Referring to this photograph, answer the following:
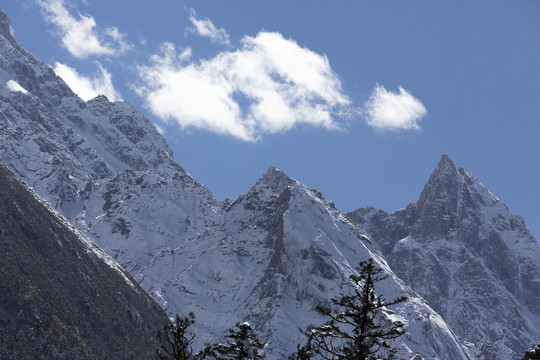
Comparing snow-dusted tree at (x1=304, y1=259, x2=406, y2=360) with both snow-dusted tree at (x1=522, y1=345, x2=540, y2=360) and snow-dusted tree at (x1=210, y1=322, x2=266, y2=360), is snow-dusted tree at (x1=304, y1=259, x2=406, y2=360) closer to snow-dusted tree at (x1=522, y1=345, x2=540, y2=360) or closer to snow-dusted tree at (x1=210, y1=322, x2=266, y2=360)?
snow-dusted tree at (x1=210, y1=322, x2=266, y2=360)

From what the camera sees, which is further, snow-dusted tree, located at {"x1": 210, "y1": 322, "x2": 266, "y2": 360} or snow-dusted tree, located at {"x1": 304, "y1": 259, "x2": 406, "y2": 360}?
snow-dusted tree, located at {"x1": 210, "y1": 322, "x2": 266, "y2": 360}

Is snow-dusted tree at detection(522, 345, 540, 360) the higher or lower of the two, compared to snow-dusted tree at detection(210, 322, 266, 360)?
higher

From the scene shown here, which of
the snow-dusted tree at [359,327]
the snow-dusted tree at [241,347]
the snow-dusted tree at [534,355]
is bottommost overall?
the snow-dusted tree at [241,347]

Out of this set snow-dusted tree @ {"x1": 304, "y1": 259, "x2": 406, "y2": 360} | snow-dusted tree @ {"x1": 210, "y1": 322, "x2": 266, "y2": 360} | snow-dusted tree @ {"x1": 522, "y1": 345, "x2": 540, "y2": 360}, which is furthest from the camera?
snow-dusted tree @ {"x1": 210, "y1": 322, "x2": 266, "y2": 360}

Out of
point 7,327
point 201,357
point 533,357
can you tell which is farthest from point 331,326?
point 7,327

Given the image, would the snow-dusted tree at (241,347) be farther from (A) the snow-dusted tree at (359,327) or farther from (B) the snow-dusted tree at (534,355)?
(B) the snow-dusted tree at (534,355)

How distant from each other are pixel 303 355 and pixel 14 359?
483 ft

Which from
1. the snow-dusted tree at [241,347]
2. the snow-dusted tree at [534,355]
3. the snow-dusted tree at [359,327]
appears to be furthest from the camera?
the snow-dusted tree at [241,347]

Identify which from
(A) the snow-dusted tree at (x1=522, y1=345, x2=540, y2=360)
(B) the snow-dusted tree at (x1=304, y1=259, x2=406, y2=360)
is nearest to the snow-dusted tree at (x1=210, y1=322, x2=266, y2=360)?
(B) the snow-dusted tree at (x1=304, y1=259, x2=406, y2=360)

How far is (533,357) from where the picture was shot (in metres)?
29.0

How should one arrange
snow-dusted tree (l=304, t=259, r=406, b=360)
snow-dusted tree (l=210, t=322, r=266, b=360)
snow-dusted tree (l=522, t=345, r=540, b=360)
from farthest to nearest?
1. snow-dusted tree (l=210, t=322, r=266, b=360)
2. snow-dusted tree (l=522, t=345, r=540, b=360)
3. snow-dusted tree (l=304, t=259, r=406, b=360)

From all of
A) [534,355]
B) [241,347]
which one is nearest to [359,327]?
[241,347]

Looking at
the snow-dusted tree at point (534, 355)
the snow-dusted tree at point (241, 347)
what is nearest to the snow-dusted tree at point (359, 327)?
the snow-dusted tree at point (241, 347)

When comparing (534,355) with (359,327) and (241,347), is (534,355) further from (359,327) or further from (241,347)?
(241,347)
